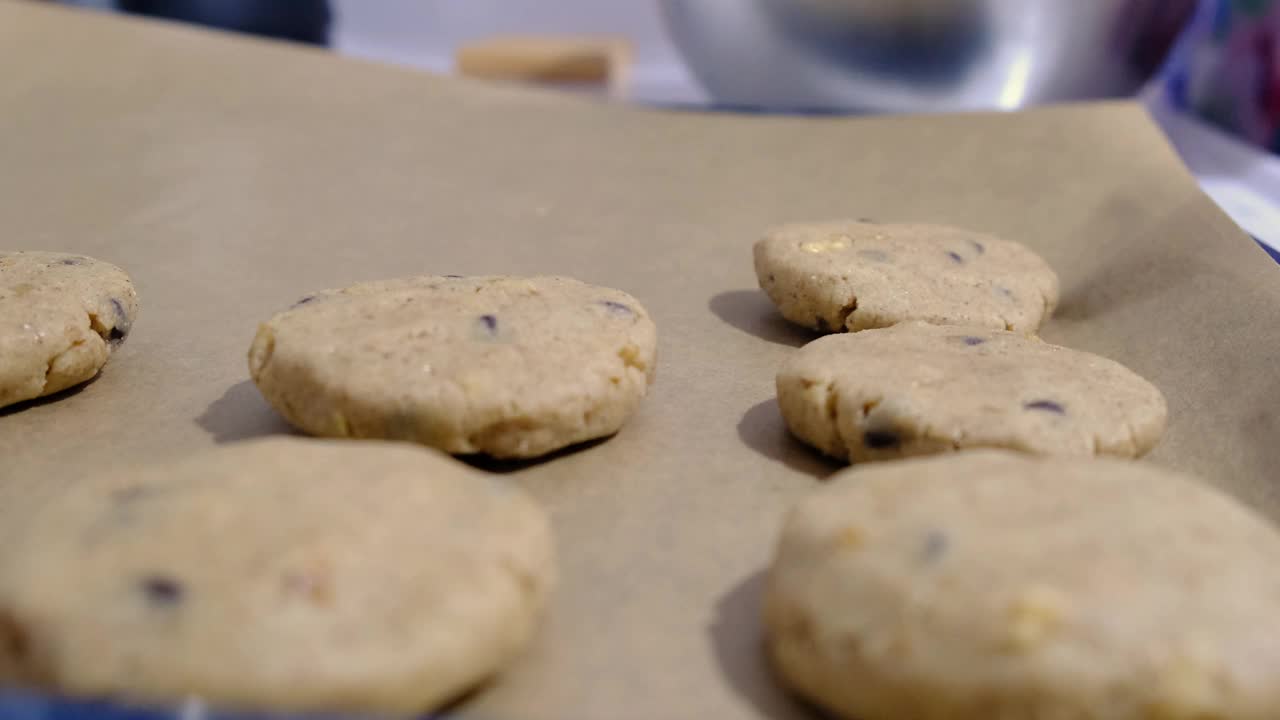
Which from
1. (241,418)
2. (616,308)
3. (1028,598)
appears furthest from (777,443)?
(241,418)

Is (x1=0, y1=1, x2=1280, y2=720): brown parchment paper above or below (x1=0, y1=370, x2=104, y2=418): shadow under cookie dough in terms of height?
above

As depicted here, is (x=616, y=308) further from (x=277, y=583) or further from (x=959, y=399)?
(x=277, y=583)

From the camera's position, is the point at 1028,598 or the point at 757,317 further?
the point at 757,317

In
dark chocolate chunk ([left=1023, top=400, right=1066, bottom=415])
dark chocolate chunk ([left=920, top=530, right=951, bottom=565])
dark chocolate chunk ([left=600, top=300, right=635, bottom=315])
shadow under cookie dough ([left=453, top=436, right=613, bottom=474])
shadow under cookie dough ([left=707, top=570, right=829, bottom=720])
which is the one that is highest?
dark chocolate chunk ([left=920, top=530, right=951, bottom=565])

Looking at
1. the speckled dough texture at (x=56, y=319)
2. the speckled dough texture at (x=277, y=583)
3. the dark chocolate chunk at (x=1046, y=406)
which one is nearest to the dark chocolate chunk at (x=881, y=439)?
the dark chocolate chunk at (x=1046, y=406)

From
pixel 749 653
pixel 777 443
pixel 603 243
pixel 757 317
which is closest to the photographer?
pixel 749 653

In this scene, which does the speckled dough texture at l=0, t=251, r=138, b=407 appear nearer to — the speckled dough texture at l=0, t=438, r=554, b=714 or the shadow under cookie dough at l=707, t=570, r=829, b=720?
the speckled dough texture at l=0, t=438, r=554, b=714

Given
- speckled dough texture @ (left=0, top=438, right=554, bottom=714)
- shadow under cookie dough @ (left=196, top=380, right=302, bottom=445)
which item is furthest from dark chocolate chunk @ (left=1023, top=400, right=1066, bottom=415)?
shadow under cookie dough @ (left=196, top=380, right=302, bottom=445)

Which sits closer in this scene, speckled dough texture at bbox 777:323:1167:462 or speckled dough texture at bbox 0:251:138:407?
speckled dough texture at bbox 777:323:1167:462
